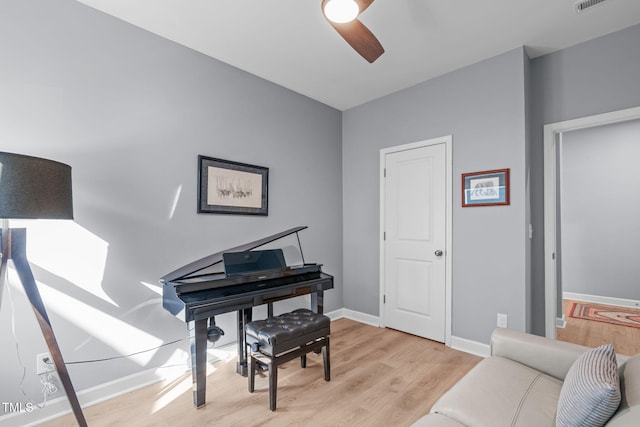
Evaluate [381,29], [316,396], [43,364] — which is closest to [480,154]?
[381,29]

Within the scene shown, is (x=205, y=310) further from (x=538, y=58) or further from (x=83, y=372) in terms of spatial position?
(x=538, y=58)

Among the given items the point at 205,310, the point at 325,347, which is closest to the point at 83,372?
the point at 205,310

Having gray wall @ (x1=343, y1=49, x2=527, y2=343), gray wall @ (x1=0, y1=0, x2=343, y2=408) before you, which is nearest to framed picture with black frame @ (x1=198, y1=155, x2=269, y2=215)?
gray wall @ (x1=0, y1=0, x2=343, y2=408)

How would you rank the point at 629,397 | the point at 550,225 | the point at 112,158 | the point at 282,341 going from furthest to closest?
the point at 550,225, the point at 112,158, the point at 282,341, the point at 629,397

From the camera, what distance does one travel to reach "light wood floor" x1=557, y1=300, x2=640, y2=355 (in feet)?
9.98

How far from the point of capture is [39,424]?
6.16ft

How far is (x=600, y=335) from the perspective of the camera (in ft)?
10.9

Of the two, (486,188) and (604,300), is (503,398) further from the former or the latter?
(604,300)

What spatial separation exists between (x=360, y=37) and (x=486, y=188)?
194 centimetres

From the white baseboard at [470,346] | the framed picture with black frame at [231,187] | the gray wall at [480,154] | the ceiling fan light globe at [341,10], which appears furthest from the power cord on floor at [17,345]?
the white baseboard at [470,346]

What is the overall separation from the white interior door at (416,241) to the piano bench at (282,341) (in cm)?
143

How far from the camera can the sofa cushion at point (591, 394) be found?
961 mm

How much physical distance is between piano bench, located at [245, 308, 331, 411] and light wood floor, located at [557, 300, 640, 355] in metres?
2.61

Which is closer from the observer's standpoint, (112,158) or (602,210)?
(112,158)
